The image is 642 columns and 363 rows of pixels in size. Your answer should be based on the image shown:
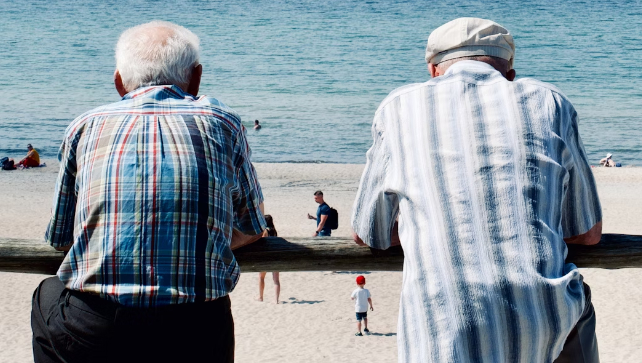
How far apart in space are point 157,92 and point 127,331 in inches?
24.6

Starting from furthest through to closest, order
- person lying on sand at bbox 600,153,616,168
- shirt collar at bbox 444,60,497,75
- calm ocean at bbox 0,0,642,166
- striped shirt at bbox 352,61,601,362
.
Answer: calm ocean at bbox 0,0,642,166, person lying on sand at bbox 600,153,616,168, shirt collar at bbox 444,60,497,75, striped shirt at bbox 352,61,601,362

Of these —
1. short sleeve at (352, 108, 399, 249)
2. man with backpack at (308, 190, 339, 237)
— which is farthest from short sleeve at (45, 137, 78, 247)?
man with backpack at (308, 190, 339, 237)

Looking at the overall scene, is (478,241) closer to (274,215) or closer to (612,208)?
(274,215)

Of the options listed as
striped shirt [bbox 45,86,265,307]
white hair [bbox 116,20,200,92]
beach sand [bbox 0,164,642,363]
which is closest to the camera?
striped shirt [bbox 45,86,265,307]

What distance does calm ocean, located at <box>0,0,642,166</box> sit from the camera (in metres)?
41.0

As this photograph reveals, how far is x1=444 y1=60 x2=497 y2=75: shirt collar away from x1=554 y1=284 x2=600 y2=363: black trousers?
2.21 feet

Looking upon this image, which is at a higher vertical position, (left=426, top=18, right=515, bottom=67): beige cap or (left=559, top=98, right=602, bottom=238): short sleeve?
(left=426, top=18, right=515, bottom=67): beige cap

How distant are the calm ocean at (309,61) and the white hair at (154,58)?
104 feet

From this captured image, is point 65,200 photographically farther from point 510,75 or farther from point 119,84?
point 510,75

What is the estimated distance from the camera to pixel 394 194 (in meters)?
1.88

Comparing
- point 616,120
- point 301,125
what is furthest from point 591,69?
point 301,125

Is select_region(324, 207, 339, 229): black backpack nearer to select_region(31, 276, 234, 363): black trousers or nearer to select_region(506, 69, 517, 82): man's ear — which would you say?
select_region(506, 69, 517, 82): man's ear

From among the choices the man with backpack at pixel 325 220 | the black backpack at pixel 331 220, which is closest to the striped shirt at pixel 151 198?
the man with backpack at pixel 325 220

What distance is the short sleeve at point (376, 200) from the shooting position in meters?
1.89
